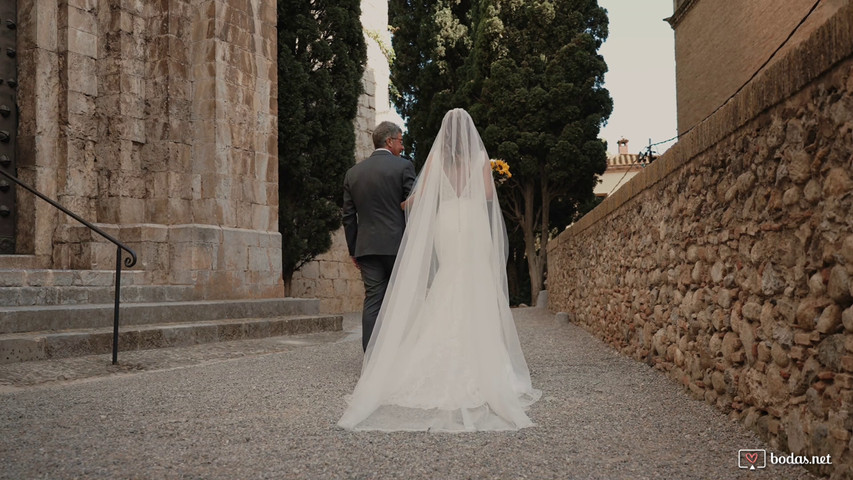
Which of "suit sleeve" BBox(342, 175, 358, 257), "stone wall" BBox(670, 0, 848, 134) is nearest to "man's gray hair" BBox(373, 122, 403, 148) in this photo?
"suit sleeve" BBox(342, 175, 358, 257)

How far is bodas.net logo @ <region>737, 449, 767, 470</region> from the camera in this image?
112 inches

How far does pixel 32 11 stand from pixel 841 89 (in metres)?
8.01

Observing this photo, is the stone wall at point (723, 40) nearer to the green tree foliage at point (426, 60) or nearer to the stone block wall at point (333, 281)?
the green tree foliage at point (426, 60)

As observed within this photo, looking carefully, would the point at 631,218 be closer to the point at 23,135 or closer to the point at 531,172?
the point at 23,135

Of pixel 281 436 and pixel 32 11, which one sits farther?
pixel 32 11

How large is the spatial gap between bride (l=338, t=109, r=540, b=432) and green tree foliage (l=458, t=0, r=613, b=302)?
12.2 m

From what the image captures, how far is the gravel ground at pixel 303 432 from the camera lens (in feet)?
9.28

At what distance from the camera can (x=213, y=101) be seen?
878cm

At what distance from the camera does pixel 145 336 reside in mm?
6430

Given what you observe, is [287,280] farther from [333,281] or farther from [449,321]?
[449,321]

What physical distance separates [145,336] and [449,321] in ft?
11.3

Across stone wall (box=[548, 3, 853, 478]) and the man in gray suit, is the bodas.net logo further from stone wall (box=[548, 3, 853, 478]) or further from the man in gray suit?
the man in gray suit

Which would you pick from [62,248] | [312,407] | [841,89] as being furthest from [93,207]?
Answer: [841,89]

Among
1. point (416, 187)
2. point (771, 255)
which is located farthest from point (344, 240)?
point (771, 255)
